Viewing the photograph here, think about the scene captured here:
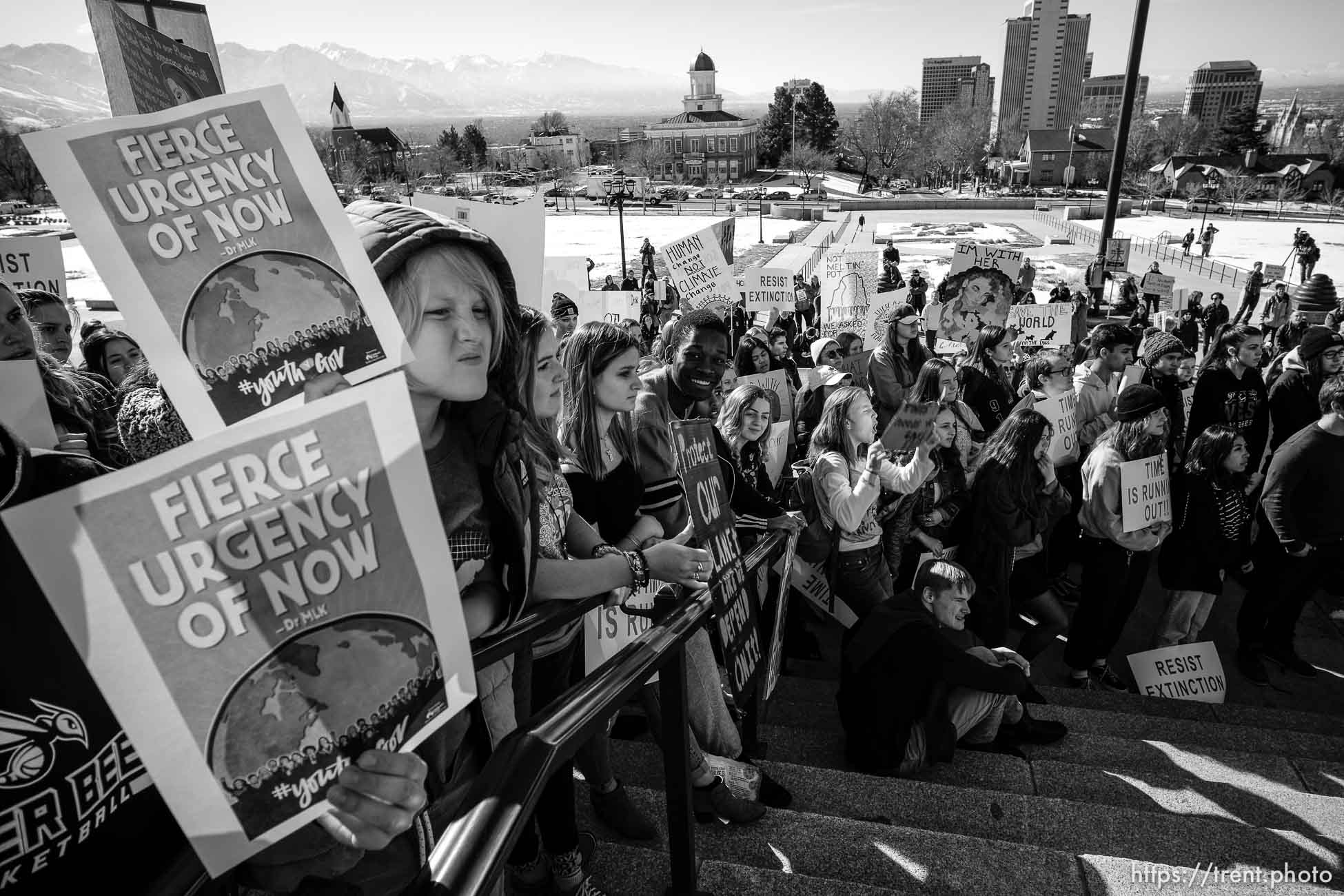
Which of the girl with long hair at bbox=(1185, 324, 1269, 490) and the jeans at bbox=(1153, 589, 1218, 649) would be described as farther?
the girl with long hair at bbox=(1185, 324, 1269, 490)

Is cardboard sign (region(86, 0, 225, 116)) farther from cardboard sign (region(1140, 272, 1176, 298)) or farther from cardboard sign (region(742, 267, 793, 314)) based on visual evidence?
cardboard sign (region(1140, 272, 1176, 298))

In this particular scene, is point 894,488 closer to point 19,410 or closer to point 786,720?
point 786,720

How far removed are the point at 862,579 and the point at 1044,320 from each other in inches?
216

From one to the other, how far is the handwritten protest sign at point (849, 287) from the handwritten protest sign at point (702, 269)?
1.67 meters

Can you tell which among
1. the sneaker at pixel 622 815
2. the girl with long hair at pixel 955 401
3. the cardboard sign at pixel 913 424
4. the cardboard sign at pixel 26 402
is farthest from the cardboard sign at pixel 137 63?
the girl with long hair at pixel 955 401

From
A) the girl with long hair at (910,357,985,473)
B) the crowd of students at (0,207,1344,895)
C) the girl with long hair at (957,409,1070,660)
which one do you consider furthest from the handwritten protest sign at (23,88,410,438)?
the girl with long hair at (910,357,985,473)

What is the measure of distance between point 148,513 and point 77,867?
79 centimetres

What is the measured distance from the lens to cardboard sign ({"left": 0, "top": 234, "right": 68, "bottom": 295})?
5.32m

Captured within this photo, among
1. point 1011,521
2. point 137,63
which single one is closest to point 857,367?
point 1011,521

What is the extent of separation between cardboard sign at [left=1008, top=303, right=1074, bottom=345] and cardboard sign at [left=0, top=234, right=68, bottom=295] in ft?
27.2

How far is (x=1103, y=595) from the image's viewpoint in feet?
14.8

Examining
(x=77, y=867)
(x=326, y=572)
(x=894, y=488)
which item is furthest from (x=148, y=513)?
(x=894, y=488)

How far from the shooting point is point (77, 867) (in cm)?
116

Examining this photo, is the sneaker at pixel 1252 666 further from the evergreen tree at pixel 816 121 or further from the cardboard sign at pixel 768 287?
the evergreen tree at pixel 816 121
